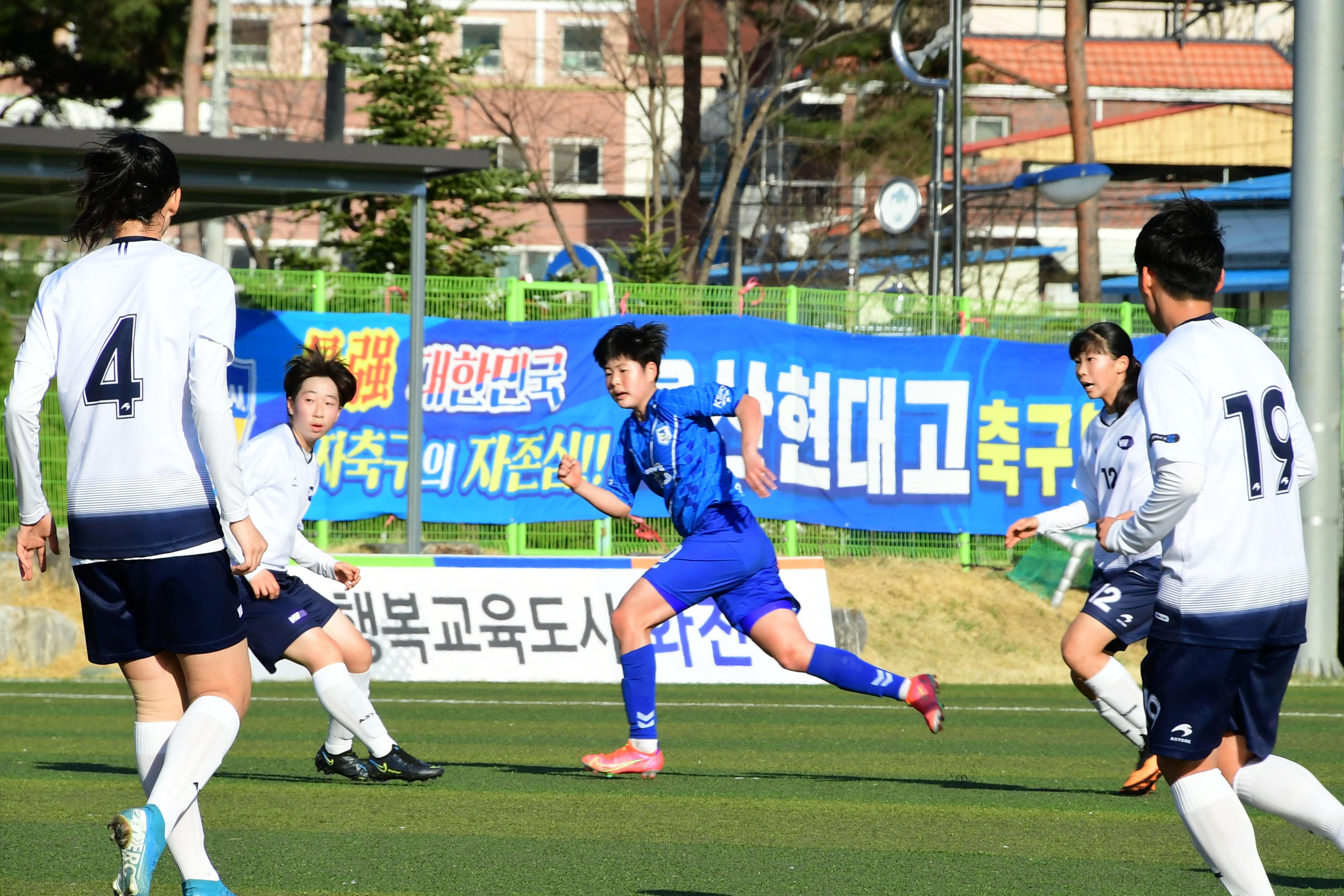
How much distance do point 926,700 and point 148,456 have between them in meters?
4.12

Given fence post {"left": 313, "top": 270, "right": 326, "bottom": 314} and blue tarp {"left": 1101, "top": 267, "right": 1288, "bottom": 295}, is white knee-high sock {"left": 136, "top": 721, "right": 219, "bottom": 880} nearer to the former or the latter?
fence post {"left": 313, "top": 270, "right": 326, "bottom": 314}

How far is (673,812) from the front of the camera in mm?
6832

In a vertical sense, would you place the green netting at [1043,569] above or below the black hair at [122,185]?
below

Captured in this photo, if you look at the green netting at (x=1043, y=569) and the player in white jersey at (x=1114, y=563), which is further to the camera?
the green netting at (x=1043, y=569)

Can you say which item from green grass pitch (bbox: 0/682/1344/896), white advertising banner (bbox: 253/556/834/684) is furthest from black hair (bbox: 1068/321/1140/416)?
white advertising banner (bbox: 253/556/834/684)

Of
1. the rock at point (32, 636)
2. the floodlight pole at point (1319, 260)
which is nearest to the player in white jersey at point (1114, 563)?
the floodlight pole at point (1319, 260)

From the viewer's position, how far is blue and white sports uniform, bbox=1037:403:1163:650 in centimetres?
743

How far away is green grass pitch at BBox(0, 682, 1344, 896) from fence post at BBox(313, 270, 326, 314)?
18.4 ft

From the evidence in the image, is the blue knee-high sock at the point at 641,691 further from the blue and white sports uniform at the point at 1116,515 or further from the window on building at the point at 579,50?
the window on building at the point at 579,50

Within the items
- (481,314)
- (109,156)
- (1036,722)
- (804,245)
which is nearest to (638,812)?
(109,156)

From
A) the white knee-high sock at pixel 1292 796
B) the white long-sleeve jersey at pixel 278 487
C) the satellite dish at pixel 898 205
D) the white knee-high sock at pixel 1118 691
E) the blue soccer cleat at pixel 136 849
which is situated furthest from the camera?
the satellite dish at pixel 898 205

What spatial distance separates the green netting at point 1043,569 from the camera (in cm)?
1727

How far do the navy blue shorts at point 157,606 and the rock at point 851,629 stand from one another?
11.3m

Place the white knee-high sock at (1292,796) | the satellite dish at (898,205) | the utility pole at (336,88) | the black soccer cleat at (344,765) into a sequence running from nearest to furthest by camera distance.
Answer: the white knee-high sock at (1292,796), the black soccer cleat at (344,765), the satellite dish at (898,205), the utility pole at (336,88)
